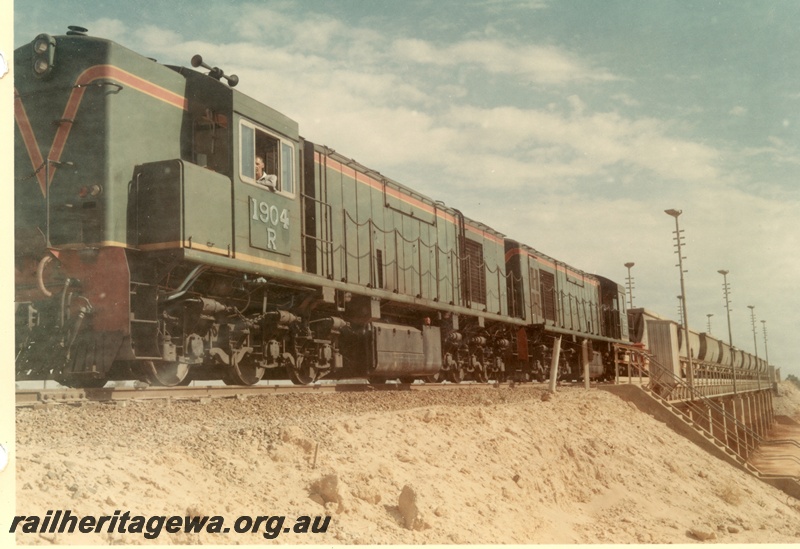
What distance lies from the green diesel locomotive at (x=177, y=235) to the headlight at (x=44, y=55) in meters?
0.02

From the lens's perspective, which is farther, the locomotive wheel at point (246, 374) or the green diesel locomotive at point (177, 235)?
the locomotive wheel at point (246, 374)

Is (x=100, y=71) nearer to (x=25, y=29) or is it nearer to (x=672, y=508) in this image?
(x=25, y=29)

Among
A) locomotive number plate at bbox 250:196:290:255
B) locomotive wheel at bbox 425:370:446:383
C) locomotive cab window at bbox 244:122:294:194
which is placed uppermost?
locomotive cab window at bbox 244:122:294:194

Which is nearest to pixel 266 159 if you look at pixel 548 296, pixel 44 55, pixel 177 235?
pixel 177 235

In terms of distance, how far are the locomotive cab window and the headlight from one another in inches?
82.0

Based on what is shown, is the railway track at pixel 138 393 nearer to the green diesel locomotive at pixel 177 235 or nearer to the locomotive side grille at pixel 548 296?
the green diesel locomotive at pixel 177 235

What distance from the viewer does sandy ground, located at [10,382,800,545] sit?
15.3 ft

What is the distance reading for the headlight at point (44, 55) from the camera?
7281 mm

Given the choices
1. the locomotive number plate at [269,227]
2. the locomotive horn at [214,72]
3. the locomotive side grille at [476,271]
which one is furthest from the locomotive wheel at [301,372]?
the locomotive side grille at [476,271]

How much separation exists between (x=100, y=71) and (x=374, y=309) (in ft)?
17.1

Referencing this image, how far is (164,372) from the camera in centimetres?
756

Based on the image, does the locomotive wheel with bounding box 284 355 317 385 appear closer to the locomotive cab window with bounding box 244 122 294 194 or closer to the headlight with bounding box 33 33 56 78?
the locomotive cab window with bounding box 244 122 294 194

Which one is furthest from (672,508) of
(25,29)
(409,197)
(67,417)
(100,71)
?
(25,29)

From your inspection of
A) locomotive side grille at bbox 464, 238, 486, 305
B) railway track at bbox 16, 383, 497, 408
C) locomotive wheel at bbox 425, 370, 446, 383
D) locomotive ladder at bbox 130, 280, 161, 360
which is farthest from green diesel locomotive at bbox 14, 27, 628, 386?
locomotive side grille at bbox 464, 238, 486, 305
